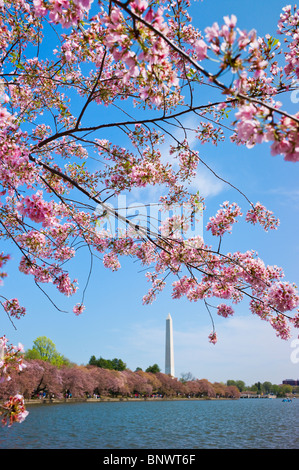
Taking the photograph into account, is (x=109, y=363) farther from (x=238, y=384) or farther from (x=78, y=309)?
(x=238, y=384)

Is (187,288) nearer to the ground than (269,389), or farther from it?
farther from it

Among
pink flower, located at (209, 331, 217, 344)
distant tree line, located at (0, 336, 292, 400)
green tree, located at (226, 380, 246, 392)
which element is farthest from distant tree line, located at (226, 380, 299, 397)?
pink flower, located at (209, 331, 217, 344)

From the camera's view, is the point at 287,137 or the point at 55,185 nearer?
the point at 287,137

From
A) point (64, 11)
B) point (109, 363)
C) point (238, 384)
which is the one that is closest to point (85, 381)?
point (109, 363)

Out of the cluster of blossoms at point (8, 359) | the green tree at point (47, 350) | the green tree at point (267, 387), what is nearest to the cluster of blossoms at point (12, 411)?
the cluster of blossoms at point (8, 359)

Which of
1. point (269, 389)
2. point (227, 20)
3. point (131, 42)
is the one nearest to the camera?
point (227, 20)

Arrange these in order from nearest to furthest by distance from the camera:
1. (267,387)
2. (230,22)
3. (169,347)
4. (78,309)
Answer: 1. (230,22)
2. (78,309)
3. (169,347)
4. (267,387)

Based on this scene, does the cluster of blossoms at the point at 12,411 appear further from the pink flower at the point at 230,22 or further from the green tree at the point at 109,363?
the green tree at the point at 109,363

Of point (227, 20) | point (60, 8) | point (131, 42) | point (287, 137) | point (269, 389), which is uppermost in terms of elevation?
point (60, 8)

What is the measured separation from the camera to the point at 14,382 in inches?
1591

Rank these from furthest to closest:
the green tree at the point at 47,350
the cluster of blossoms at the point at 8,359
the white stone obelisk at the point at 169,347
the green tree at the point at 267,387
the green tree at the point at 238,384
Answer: the green tree at the point at 267,387
the green tree at the point at 238,384
the white stone obelisk at the point at 169,347
the green tree at the point at 47,350
the cluster of blossoms at the point at 8,359
